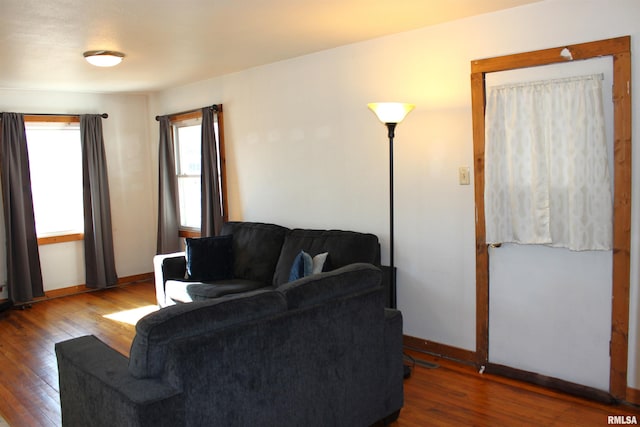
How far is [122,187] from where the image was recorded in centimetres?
664

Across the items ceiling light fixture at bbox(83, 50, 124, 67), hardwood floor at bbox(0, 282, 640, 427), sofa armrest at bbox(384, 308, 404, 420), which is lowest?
hardwood floor at bbox(0, 282, 640, 427)

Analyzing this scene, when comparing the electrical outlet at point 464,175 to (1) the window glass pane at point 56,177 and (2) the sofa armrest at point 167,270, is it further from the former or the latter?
(1) the window glass pane at point 56,177

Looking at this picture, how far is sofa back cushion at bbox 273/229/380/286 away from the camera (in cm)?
397

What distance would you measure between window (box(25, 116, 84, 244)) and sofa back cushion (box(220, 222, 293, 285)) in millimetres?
2455

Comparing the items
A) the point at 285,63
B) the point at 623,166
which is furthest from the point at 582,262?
the point at 285,63

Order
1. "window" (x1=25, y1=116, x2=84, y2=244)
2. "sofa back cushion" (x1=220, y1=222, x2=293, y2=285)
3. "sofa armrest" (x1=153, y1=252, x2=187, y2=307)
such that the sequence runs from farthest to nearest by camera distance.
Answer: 1. "window" (x1=25, y1=116, x2=84, y2=244)
2. "sofa armrest" (x1=153, y1=252, x2=187, y2=307)
3. "sofa back cushion" (x1=220, y1=222, x2=293, y2=285)

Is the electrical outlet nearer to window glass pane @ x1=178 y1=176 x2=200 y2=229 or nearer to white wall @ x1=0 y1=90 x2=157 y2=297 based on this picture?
window glass pane @ x1=178 y1=176 x2=200 y2=229

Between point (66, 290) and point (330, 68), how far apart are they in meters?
4.12

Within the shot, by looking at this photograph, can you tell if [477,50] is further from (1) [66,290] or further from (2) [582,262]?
(1) [66,290]

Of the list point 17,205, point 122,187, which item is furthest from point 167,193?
point 17,205

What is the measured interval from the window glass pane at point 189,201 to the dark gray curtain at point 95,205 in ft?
2.80

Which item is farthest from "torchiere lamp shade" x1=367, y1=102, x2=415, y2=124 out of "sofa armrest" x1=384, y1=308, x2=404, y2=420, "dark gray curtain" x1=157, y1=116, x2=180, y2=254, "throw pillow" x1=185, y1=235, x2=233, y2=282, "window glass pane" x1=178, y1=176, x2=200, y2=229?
"dark gray curtain" x1=157, y1=116, x2=180, y2=254

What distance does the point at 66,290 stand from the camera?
20.3ft

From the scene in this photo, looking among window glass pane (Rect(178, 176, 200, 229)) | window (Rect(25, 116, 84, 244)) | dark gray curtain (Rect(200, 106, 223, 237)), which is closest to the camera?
dark gray curtain (Rect(200, 106, 223, 237))
